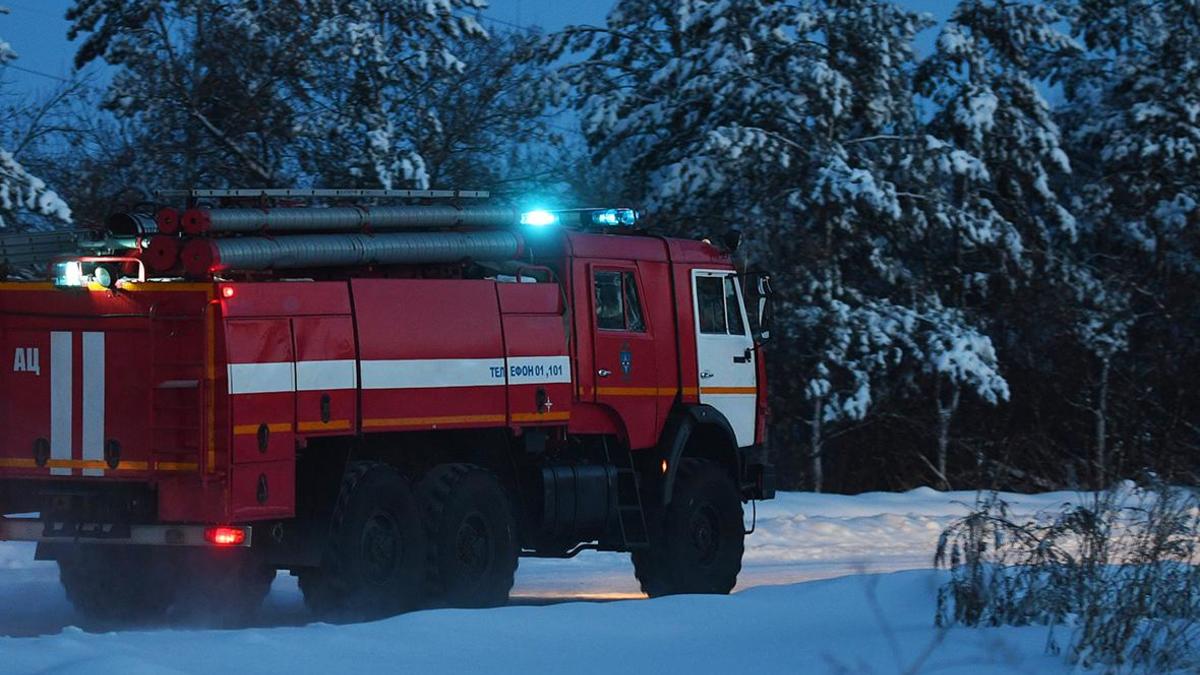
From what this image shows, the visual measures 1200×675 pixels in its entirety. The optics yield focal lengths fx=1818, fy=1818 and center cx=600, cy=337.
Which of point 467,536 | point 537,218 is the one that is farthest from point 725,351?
point 467,536

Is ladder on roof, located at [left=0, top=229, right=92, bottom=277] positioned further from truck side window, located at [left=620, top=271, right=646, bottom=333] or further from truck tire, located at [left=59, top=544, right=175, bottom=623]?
truck side window, located at [left=620, top=271, right=646, bottom=333]

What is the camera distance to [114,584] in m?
12.8

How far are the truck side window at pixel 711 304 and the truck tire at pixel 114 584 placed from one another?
528 cm

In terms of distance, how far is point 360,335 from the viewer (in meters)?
12.1

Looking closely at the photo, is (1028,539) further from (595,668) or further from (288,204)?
(288,204)

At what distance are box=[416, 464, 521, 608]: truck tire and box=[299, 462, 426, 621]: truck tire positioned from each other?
20 cm

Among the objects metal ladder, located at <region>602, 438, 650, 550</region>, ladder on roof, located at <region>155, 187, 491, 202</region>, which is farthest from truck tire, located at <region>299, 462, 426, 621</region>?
metal ladder, located at <region>602, 438, 650, 550</region>

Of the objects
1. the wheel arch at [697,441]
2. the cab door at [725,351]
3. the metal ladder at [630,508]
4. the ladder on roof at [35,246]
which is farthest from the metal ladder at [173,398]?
the cab door at [725,351]

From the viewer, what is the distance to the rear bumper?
36.8ft

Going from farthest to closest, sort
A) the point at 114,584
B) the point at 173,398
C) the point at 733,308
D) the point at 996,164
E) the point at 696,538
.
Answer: the point at 996,164
the point at 733,308
the point at 696,538
the point at 114,584
the point at 173,398

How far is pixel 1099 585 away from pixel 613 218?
6.45 metres

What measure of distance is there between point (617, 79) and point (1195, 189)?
392 inches

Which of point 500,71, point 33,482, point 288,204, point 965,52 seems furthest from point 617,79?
point 33,482

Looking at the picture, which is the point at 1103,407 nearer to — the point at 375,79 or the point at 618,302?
the point at 375,79
